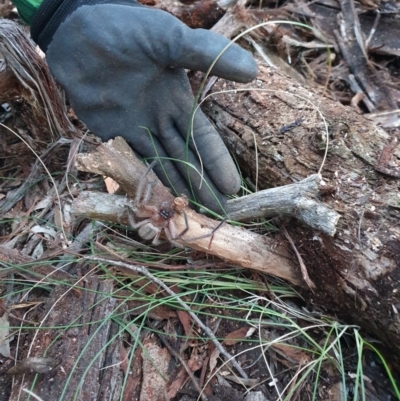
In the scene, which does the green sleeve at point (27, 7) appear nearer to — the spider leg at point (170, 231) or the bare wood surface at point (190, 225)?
the bare wood surface at point (190, 225)

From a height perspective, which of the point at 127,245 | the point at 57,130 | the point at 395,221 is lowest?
the point at 127,245

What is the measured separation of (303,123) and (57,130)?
3.08 feet

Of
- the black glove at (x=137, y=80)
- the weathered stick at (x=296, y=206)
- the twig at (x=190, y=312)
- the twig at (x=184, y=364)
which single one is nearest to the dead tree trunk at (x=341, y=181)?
the weathered stick at (x=296, y=206)

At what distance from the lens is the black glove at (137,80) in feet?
4.05

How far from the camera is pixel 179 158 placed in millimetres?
1379

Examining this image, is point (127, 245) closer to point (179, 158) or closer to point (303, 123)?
point (179, 158)

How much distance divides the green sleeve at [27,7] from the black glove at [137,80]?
0.16ft

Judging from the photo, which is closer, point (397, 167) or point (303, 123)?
point (397, 167)

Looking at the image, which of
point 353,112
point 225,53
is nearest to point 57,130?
point 225,53

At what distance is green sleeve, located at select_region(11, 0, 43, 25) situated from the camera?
1453 millimetres

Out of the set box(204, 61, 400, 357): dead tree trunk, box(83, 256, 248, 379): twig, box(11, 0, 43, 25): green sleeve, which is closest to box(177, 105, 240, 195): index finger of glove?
box(204, 61, 400, 357): dead tree trunk

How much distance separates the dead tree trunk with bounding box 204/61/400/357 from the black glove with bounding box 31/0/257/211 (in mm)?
169

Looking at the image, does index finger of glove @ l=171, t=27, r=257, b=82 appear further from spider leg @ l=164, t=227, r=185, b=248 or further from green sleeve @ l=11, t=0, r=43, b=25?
green sleeve @ l=11, t=0, r=43, b=25

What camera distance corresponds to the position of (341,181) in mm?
1200
